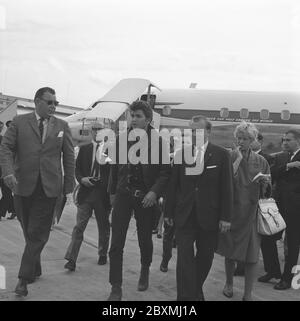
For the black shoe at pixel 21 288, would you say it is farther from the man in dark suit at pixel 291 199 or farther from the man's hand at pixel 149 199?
the man in dark suit at pixel 291 199

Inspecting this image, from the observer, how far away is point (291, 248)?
5.60m

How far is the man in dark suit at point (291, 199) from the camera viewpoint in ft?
18.2

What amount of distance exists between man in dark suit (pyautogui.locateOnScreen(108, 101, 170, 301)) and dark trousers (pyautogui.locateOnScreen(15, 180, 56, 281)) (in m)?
0.69

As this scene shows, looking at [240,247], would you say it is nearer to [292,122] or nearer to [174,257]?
[174,257]

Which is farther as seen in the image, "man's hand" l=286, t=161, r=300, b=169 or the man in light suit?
"man's hand" l=286, t=161, r=300, b=169

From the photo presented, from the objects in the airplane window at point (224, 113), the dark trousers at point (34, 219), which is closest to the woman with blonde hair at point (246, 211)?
the dark trousers at point (34, 219)

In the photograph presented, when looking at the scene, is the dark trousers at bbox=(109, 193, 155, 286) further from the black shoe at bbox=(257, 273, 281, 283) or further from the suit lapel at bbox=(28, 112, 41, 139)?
the black shoe at bbox=(257, 273, 281, 283)

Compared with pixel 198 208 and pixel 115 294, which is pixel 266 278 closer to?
pixel 198 208

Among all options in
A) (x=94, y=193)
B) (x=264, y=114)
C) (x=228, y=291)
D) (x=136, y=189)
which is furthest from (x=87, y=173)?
(x=264, y=114)

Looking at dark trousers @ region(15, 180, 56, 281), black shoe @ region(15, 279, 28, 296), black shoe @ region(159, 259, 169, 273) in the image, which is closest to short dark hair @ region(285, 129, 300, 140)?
black shoe @ region(159, 259, 169, 273)

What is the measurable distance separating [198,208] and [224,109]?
14.8m

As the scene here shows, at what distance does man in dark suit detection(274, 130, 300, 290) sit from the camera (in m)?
5.55

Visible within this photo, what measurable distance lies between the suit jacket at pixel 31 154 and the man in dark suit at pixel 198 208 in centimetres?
124
